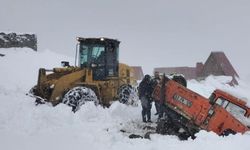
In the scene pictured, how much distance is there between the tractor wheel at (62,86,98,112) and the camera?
14383 millimetres

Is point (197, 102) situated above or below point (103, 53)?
below

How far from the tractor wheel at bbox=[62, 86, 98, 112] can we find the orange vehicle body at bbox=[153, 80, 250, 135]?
227 cm

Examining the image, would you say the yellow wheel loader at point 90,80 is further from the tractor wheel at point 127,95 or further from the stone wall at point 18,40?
the stone wall at point 18,40

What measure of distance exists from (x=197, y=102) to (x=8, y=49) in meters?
22.9

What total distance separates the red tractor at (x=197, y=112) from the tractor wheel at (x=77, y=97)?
216 centimetres

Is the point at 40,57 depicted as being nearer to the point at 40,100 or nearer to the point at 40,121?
the point at 40,100

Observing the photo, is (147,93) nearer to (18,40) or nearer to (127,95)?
(127,95)

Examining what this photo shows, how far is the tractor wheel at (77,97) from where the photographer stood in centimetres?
1438

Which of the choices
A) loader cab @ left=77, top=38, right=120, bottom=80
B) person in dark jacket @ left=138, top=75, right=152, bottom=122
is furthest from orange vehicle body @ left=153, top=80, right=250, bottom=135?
loader cab @ left=77, top=38, right=120, bottom=80

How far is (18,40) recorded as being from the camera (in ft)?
114

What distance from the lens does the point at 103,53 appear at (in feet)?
55.2

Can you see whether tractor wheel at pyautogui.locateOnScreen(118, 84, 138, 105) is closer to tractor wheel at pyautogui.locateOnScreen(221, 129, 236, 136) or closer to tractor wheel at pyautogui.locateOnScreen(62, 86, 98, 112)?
tractor wheel at pyautogui.locateOnScreen(62, 86, 98, 112)

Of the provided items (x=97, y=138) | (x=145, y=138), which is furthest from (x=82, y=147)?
(x=145, y=138)

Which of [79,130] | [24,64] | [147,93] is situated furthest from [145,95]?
[24,64]
